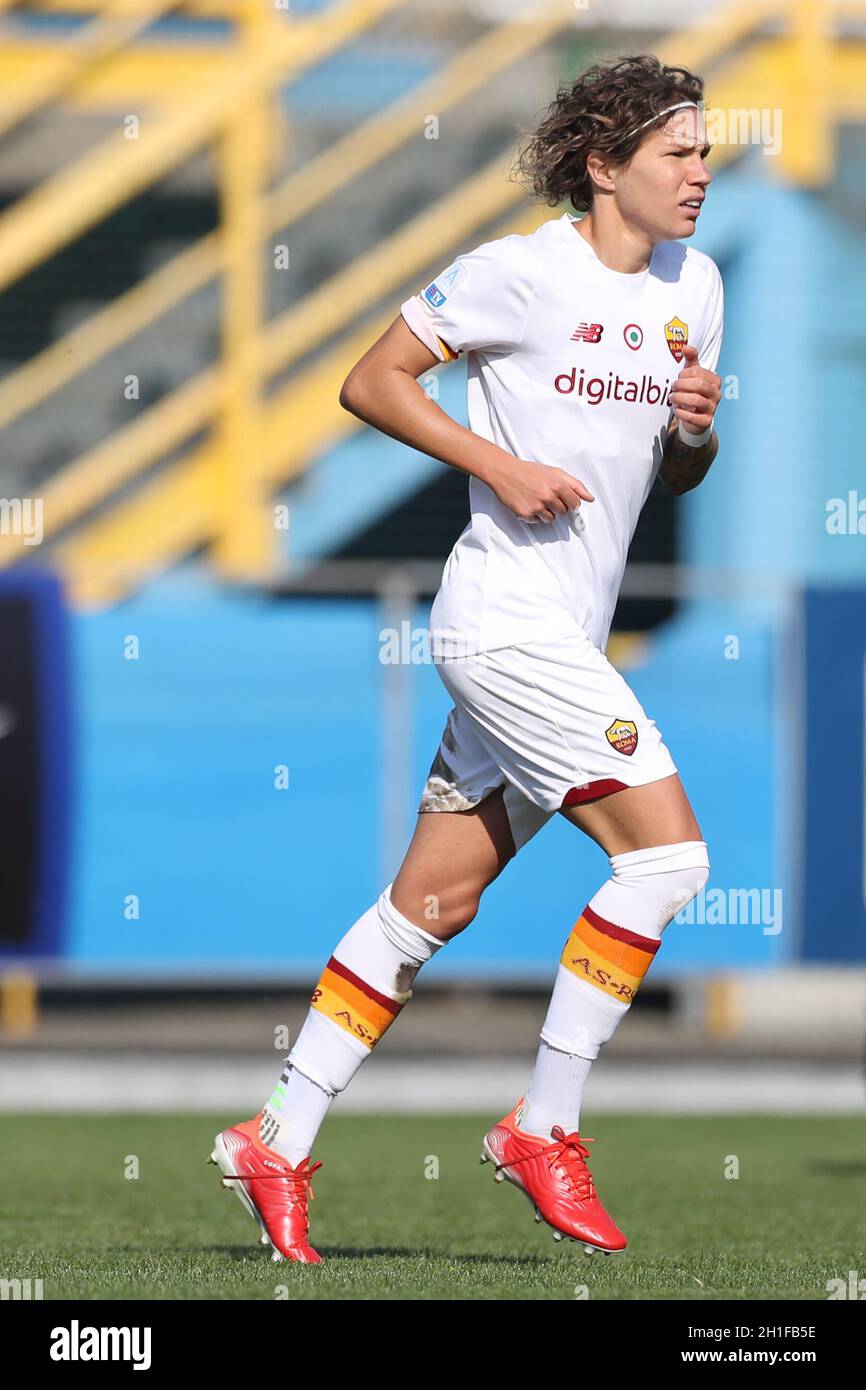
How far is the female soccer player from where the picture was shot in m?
3.62

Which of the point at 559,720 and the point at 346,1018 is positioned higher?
the point at 559,720

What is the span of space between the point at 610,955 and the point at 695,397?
0.92 metres

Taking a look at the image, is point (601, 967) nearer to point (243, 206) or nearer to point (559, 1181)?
point (559, 1181)

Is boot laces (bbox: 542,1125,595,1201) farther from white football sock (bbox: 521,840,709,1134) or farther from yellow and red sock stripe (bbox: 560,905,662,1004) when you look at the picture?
yellow and red sock stripe (bbox: 560,905,662,1004)

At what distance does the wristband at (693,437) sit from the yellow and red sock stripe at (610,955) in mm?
800

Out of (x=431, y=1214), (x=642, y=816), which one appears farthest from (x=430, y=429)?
(x=431, y=1214)

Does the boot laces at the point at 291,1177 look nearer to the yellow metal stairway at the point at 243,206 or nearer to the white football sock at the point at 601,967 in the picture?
the white football sock at the point at 601,967

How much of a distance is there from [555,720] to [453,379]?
736 centimetres

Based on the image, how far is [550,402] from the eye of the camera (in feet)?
12.2

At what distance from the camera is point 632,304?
375 cm

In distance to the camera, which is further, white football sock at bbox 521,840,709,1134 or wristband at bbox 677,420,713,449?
wristband at bbox 677,420,713,449

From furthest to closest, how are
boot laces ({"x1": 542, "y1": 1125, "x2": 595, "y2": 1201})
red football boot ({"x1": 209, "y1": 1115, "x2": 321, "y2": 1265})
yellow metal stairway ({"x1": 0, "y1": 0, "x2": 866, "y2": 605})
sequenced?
yellow metal stairway ({"x1": 0, "y1": 0, "x2": 866, "y2": 605})
red football boot ({"x1": 209, "y1": 1115, "x2": 321, "y2": 1265})
boot laces ({"x1": 542, "y1": 1125, "x2": 595, "y2": 1201})

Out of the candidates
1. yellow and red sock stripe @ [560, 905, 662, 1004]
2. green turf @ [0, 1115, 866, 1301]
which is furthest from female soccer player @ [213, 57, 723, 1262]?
green turf @ [0, 1115, 866, 1301]
